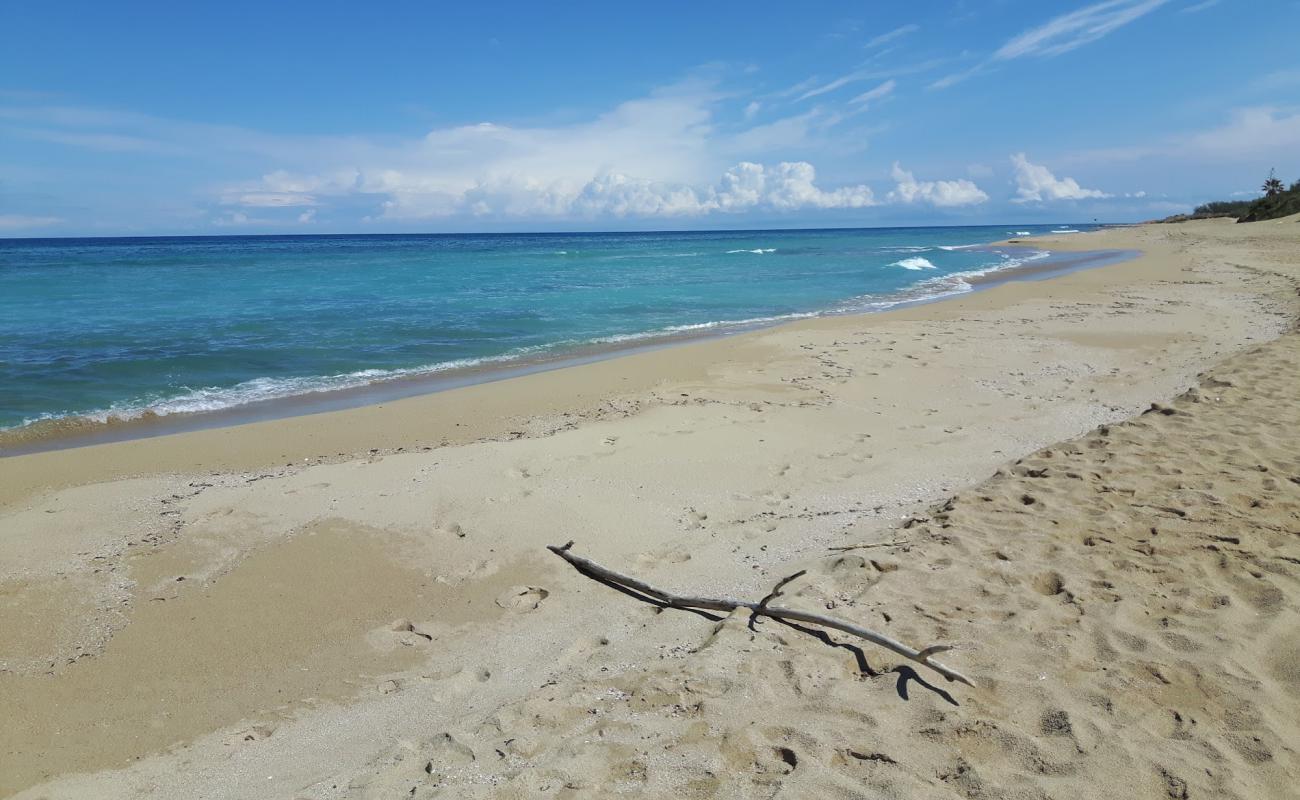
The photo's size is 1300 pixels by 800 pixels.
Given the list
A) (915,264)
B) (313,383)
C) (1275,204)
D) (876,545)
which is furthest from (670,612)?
(1275,204)

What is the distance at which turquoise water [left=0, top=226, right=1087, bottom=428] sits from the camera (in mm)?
11023

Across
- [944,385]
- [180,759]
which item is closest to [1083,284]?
[944,385]

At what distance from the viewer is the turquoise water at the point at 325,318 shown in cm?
1102

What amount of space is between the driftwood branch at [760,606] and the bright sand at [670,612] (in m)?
0.10

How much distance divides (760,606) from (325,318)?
17162 mm

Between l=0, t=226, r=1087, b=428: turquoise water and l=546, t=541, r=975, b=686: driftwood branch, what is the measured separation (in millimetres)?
7663

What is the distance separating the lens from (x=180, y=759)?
3135mm

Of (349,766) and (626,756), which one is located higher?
(626,756)

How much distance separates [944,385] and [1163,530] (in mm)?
5056

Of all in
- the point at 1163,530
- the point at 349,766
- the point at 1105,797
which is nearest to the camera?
the point at 1105,797

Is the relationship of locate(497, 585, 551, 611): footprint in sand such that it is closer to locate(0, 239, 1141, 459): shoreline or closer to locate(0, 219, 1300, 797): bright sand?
locate(0, 219, 1300, 797): bright sand

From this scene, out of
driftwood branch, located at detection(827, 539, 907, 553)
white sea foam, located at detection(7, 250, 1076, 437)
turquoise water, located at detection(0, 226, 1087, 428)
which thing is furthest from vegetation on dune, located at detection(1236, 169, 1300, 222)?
driftwood branch, located at detection(827, 539, 907, 553)

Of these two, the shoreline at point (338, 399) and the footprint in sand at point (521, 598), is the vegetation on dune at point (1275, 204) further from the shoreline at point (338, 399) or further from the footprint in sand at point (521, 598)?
the footprint in sand at point (521, 598)

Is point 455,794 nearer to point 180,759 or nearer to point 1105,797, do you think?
point 180,759
